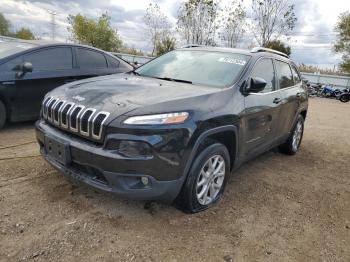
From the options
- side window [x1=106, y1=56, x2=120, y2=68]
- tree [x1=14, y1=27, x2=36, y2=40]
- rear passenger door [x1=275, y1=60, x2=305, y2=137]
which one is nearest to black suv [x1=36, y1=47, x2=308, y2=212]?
rear passenger door [x1=275, y1=60, x2=305, y2=137]

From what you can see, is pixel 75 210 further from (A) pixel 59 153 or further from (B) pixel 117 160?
(B) pixel 117 160

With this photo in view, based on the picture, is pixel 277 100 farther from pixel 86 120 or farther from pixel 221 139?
pixel 86 120

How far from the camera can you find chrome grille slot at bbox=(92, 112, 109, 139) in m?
2.92

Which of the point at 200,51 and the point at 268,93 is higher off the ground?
the point at 200,51

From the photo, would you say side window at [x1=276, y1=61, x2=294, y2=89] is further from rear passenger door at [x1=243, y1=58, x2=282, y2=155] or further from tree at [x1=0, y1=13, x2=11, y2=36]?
tree at [x1=0, y1=13, x2=11, y2=36]

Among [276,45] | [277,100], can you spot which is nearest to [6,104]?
[277,100]

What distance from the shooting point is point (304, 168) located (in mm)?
5473

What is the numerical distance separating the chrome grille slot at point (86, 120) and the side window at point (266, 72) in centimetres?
204

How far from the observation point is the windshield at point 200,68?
3.97 metres

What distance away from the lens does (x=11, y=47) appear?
595 centimetres

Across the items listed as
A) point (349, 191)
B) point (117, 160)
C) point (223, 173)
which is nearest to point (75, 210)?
point (117, 160)

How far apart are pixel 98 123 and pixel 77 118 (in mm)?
265

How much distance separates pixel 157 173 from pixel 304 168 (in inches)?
131

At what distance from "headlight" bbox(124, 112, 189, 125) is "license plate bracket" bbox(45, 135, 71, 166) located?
0.66m
